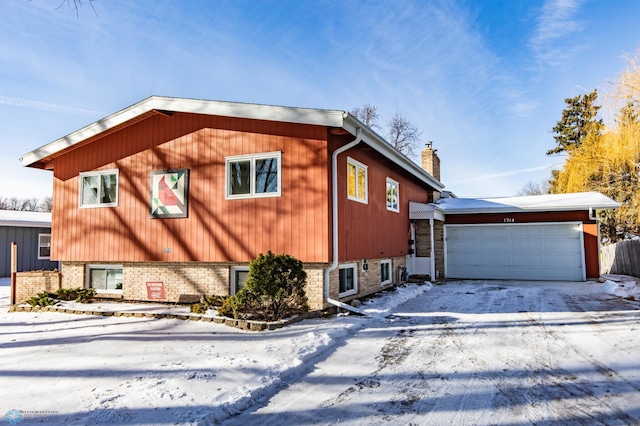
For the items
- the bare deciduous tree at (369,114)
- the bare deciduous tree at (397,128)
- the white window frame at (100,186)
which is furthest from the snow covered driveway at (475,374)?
the bare deciduous tree at (369,114)

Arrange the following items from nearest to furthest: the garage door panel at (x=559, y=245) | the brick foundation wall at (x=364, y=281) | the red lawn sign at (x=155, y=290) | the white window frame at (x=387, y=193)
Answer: the brick foundation wall at (x=364, y=281) < the red lawn sign at (x=155, y=290) < the white window frame at (x=387, y=193) < the garage door panel at (x=559, y=245)

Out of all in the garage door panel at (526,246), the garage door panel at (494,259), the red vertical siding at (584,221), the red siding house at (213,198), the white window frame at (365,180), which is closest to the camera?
the red siding house at (213,198)

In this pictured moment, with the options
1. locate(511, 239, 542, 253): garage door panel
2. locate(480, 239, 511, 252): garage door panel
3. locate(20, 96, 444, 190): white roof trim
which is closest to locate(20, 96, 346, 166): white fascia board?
locate(20, 96, 444, 190): white roof trim

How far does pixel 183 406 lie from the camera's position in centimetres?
347

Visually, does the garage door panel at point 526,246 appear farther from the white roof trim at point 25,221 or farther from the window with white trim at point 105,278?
the white roof trim at point 25,221

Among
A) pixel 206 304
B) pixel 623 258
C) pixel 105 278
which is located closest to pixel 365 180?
pixel 206 304

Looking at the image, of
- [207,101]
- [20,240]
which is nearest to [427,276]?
[207,101]

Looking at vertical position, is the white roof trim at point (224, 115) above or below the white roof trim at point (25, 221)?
above

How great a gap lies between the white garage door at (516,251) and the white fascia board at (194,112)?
10115 mm

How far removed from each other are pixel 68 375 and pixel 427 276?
38.0 feet

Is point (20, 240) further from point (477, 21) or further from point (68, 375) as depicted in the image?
point (477, 21)

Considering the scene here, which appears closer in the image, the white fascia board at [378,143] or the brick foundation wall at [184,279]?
the white fascia board at [378,143]

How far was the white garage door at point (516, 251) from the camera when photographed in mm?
14188

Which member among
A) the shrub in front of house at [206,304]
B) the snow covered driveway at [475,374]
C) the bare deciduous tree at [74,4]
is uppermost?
the bare deciduous tree at [74,4]
